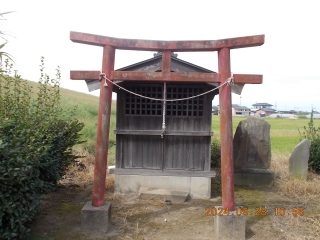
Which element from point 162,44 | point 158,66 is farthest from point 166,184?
point 162,44

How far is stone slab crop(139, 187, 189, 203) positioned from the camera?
20.3 ft

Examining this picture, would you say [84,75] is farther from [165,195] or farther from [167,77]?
[165,195]

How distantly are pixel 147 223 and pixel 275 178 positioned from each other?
5.83 metres

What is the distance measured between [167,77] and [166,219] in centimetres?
309

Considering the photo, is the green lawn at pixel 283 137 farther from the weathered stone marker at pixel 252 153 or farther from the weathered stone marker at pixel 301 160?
the weathered stone marker at pixel 252 153

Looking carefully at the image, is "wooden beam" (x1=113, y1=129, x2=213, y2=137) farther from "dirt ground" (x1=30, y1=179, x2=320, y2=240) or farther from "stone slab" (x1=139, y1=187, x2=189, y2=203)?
"dirt ground" (x1=30, y1=179, x2=320, y2=240)

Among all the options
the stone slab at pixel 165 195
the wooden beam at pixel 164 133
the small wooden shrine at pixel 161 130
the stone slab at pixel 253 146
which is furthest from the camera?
the stone slab at pixel 253 146

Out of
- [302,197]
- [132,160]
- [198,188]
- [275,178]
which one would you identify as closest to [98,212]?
[132,160]

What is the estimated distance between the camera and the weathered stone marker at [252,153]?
798 cm

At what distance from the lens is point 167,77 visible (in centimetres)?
468

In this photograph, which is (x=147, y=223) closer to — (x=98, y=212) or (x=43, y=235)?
(x=98, y=212)

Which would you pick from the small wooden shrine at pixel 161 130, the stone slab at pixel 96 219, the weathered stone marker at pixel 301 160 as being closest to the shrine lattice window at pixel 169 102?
the small wooden shrine at pixel 161 130

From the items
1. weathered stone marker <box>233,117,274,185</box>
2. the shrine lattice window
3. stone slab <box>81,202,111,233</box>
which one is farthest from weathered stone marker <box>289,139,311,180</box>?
stone slab <box>81,202,111,233</box>

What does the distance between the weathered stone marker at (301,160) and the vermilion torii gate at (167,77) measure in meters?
4.87
